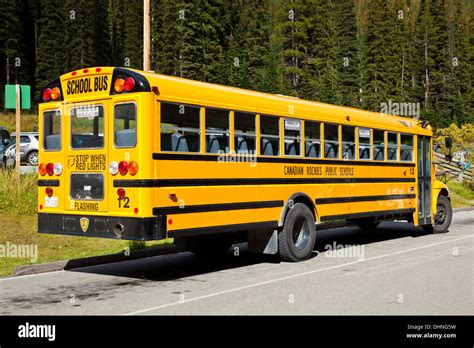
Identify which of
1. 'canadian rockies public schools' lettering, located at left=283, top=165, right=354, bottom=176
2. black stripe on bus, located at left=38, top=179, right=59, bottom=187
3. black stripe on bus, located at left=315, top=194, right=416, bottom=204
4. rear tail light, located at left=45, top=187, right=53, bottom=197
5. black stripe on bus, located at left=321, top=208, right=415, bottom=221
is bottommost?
black stripe on bus, located at left=321, top=208, right=415, bottom=221

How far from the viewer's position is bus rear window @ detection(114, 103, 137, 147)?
768 cm

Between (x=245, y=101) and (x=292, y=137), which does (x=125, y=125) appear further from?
(x=292, y=137)

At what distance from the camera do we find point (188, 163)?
317 inches

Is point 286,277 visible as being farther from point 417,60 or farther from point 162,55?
point 417,60

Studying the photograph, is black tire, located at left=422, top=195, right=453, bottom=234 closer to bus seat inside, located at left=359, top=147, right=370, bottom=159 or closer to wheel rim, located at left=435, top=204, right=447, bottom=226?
wheel rim, located at left=435, top=204, right=447, bottom=226

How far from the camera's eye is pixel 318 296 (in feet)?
23.7

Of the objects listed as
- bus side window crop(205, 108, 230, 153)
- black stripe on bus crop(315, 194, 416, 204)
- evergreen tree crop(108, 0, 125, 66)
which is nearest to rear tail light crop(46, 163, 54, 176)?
bus side window crop(205, 108, 230, 153)

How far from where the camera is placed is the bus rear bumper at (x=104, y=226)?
24.5 feet

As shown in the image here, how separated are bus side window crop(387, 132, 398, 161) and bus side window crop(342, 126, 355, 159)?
1.54 m

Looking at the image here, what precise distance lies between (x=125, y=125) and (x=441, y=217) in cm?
950

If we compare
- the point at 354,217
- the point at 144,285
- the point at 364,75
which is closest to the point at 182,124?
the point at 144,285

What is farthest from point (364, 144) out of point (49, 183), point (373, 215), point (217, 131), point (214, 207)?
point (49, 183)
